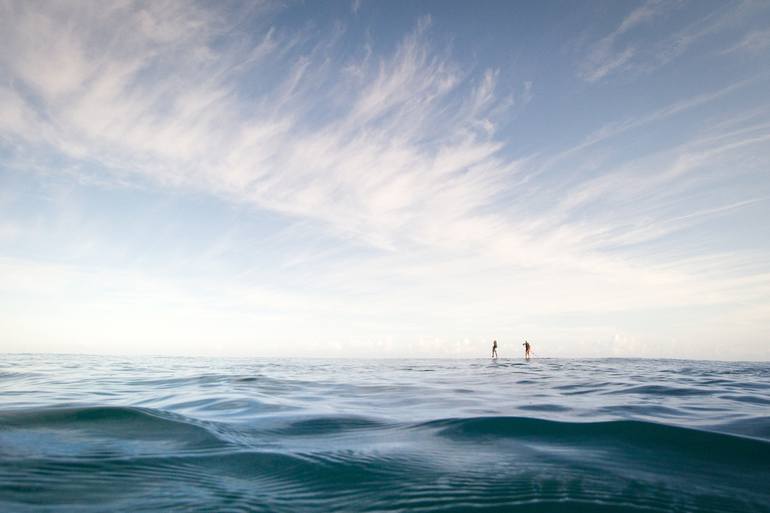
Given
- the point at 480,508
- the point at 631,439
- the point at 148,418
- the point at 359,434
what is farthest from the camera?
the point at 148,418

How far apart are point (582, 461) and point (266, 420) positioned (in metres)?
4.14

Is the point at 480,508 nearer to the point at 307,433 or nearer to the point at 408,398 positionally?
the point at 307,433

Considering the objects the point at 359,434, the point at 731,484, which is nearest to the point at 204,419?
the point at 359,434

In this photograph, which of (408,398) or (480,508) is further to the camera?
(408,398)

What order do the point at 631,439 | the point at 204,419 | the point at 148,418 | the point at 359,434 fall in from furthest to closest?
the point at 204,419
the point at 148,418
the point at 359,434
the point at 631,439

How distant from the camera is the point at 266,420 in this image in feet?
18.7

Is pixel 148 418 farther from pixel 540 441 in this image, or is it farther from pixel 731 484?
pixel 731 484

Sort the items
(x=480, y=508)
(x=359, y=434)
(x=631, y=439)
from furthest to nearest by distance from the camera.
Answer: (x=359, y=434) → (x=631, y=439) → (x=480, y=508)

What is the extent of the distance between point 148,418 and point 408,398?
5102 millimetres

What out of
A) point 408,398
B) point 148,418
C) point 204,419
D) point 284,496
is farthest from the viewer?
point 408,398

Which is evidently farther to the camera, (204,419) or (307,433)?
(204,419)

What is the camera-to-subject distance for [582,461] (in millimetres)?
3541

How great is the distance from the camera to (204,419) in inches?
220

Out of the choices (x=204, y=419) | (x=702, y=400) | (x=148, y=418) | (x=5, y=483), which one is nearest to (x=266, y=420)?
(x=204, y=419)
